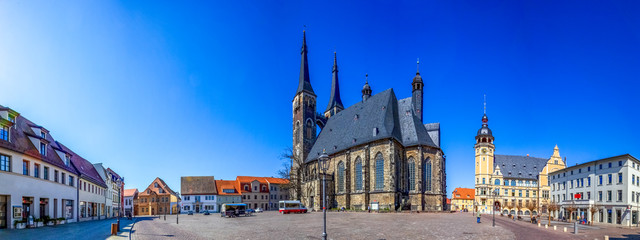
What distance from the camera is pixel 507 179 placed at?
82.5m

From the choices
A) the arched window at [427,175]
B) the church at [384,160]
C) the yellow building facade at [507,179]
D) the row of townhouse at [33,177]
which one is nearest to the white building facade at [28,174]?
the row of townhouse at [33,177]

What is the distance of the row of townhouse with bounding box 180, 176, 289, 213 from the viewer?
6994 centimetres

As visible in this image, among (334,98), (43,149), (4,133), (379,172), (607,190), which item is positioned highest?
(334,98)

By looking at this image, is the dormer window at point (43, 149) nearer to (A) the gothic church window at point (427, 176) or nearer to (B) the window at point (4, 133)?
(B) the window at point (4, 133)

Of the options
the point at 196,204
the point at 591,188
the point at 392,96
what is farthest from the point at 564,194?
the point at 196,204

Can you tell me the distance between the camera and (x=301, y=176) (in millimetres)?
64500

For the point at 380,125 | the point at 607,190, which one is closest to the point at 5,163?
the point at 380,125

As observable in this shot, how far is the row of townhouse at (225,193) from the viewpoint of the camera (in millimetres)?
69938

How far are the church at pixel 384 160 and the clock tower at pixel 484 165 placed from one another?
37.1m

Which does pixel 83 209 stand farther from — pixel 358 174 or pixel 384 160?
pixel 384 160

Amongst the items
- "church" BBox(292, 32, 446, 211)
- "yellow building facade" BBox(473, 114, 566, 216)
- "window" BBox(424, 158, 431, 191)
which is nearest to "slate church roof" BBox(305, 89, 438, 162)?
"church" BBox(292, 32, 446, 211)

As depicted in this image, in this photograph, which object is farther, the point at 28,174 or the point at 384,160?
the point at 384,160

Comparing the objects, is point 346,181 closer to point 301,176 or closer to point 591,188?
point 301,176

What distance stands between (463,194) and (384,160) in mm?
66968
